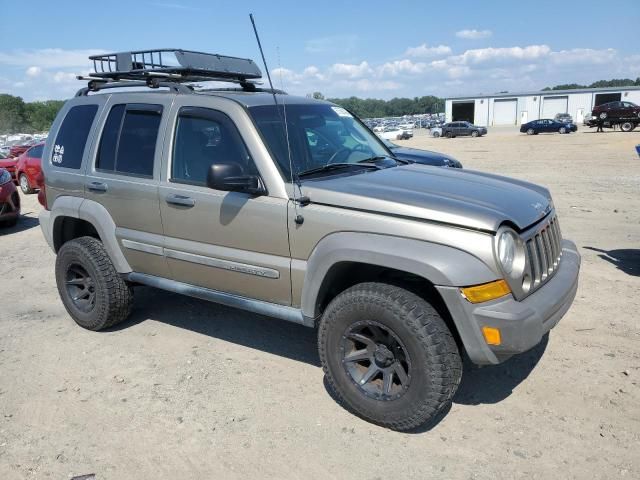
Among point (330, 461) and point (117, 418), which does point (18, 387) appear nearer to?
point (117, 418)

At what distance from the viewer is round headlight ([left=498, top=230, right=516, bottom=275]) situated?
2982 mm

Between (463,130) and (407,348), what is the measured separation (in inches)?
1815

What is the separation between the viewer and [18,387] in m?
4.06

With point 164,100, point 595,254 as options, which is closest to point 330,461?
point 164,100

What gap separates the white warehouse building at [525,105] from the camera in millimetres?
66812

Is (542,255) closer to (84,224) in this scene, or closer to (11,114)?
(84,224)

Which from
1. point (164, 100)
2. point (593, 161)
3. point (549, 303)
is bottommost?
point (593, 161)

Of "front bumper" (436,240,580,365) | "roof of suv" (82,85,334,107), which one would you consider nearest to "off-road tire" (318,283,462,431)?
"front bumper" (436,240,580,365)

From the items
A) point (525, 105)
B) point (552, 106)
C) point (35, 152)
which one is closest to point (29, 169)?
point (35, 152)

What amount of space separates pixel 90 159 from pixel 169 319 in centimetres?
167

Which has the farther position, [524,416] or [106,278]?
[106,278]

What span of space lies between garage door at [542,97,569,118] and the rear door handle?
241 feet

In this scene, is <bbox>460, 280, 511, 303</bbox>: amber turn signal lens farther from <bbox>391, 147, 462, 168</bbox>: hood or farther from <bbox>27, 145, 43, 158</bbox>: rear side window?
<bbox>27, 145, 43, 158</bbox>: rear side window

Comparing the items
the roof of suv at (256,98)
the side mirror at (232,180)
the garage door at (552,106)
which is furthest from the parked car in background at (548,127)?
the side mirror at (232,180)
